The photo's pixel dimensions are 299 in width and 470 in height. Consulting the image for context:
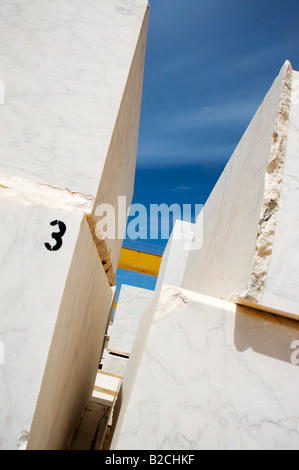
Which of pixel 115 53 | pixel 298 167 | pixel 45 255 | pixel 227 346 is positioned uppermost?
pixel 115 53

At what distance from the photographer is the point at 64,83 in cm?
167

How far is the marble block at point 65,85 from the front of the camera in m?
1.53

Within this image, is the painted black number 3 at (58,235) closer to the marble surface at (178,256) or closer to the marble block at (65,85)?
the marble block at (65,85)

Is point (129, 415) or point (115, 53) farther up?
point (115, 53)

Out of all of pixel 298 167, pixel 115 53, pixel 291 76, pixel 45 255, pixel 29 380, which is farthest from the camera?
pixel 115 53

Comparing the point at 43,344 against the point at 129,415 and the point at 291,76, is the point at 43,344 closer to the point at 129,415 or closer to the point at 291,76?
the point at 129,415

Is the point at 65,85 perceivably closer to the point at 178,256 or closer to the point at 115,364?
the point at 178,256

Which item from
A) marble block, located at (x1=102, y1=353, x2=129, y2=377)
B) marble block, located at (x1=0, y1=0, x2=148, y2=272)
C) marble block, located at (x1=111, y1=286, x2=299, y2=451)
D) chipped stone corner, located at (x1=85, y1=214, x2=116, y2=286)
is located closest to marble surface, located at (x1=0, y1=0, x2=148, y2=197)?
marble block, located at (x1=0, y1=0, x2=148, y2=272)

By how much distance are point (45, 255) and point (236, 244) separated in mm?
1113

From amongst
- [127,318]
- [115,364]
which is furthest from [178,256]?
[115,364]

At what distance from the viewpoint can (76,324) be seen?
1.71 meters

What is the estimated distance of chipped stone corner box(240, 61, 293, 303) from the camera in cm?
130

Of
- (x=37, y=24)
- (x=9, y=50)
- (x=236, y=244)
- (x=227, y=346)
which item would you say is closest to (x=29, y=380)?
(x=227, y=346)

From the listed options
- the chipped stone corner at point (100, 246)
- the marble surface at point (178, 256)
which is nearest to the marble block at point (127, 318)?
the marble surface at point (178, 256)
